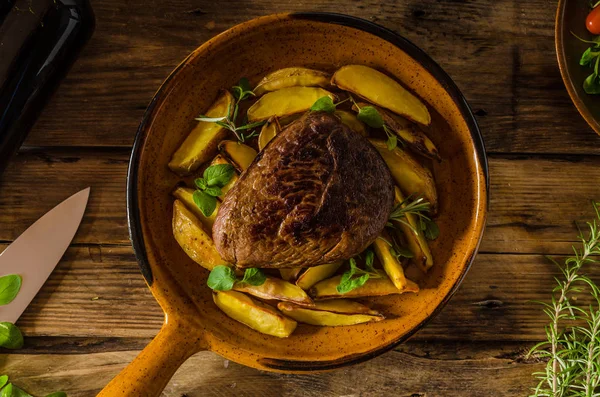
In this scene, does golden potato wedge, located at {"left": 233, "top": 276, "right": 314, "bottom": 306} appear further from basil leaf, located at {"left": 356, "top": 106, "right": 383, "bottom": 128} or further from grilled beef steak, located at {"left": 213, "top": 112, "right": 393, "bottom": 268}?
basil leaf, located at {"left": 356, "top": 106, "right": 383, "bottom": 128}

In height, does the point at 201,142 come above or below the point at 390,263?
above

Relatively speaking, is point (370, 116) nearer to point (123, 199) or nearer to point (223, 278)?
point (223, 278)

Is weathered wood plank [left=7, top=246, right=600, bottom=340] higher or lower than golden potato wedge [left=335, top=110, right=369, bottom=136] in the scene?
lower

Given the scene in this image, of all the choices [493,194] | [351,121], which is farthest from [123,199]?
A: [493,194]

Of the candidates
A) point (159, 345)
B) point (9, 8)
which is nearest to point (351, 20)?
point (9, 8)

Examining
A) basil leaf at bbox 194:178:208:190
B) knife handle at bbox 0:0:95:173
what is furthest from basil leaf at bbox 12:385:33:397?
basil leaf at bbox 194:178:208:190

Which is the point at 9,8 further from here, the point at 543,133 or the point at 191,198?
the point at 543,133
